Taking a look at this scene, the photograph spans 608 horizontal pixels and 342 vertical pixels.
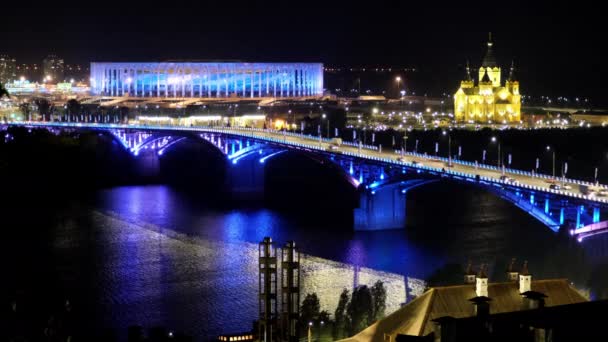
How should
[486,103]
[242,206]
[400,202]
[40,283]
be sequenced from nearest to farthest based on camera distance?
[40,283] → [400,202] → [242,206] → [486,103]

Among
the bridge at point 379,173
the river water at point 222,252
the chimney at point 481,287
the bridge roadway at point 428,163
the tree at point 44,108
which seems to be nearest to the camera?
the chimney at point 481,287

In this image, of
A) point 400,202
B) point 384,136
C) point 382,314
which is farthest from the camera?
Answer: point 384,136

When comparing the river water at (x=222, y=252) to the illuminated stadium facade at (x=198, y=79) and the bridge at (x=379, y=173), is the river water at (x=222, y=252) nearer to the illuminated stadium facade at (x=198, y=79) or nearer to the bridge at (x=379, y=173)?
the bridge at (x=379, y=173)

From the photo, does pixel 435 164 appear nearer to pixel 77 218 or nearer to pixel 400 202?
pixel 400 202

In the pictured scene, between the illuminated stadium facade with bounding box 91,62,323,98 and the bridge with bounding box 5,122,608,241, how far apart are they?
33.0 metres

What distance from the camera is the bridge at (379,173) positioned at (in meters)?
36.4

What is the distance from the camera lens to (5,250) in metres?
40.1

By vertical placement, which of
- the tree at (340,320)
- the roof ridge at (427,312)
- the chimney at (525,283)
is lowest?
the tree at (340,320)

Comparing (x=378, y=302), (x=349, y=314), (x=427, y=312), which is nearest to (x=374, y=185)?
(x=378, y=302)

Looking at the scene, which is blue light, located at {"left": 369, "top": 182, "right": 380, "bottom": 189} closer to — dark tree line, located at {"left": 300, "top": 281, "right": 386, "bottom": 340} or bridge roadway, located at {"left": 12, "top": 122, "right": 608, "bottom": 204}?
bridge roadway, located at {"left": 12, "top": 122, "right": 608, "bottom": 204}

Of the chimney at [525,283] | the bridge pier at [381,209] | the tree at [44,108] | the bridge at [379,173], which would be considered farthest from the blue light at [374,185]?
the tree at [44,108]

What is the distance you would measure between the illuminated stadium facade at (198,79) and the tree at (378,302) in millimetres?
79711

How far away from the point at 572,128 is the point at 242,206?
3464 cm

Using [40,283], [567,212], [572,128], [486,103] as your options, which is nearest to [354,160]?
[567,212]
